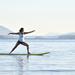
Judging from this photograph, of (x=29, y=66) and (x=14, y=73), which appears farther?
(x=29, y=66)

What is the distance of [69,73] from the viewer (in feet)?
66.0

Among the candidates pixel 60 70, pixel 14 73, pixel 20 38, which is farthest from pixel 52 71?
pixel 20 38

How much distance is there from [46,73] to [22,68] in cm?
206

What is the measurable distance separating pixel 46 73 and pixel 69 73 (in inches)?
38.0

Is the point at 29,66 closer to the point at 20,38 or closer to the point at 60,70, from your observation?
the point at 60,70

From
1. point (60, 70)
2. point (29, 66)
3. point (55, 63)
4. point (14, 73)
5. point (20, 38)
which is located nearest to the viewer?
point (14, 73)

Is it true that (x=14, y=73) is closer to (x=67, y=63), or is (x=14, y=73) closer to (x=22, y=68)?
(x=22, y=68)

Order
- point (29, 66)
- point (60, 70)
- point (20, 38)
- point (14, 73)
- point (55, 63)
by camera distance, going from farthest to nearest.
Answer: point (20, 38) → point (55, 63) → point (29, 66) → point (60, 70) → point (14, 73)

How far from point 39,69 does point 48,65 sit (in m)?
2.16

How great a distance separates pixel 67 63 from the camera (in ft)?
81.9

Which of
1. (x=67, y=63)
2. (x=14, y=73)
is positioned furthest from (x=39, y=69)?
Result: (x=67, y=63)

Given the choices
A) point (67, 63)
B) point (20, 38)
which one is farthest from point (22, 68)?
point (20, 38)

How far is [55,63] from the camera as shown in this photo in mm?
24875

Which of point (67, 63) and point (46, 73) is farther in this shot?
point (67, 63)
